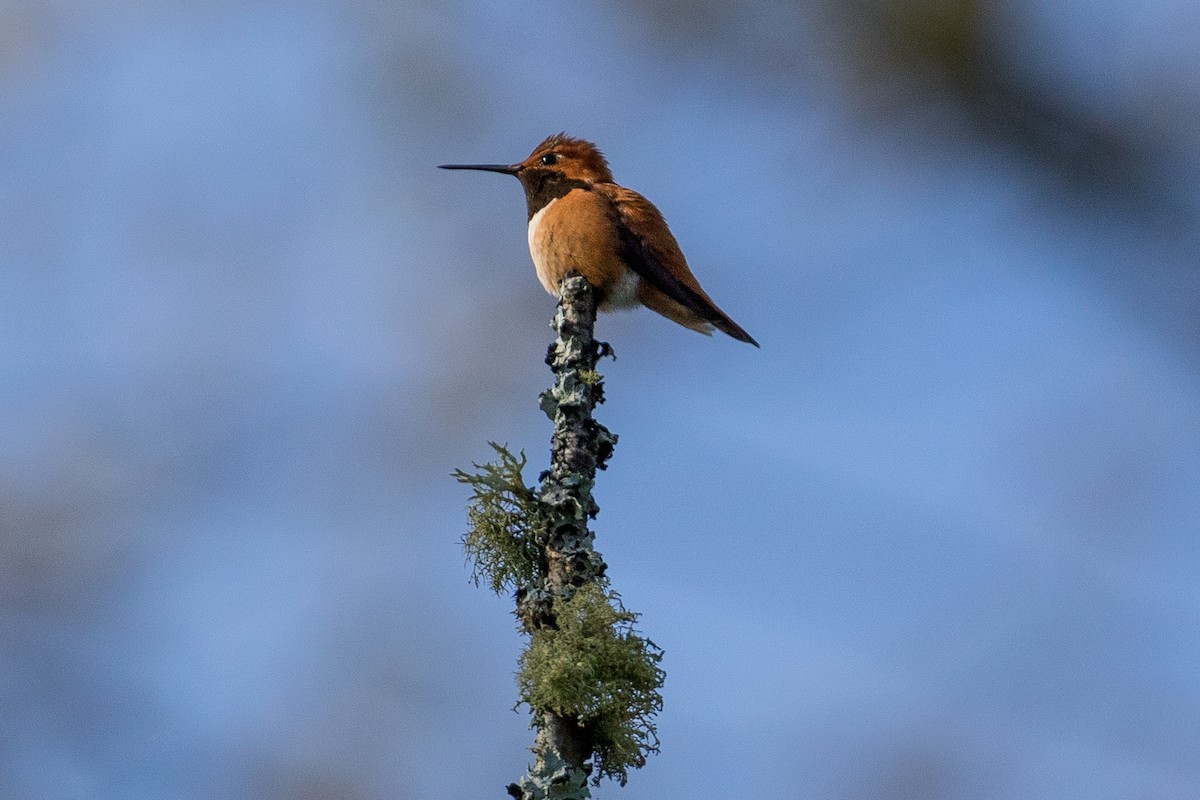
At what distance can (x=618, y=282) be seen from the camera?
16.9 feet

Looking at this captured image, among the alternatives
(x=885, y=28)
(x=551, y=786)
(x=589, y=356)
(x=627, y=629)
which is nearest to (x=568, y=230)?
(x=589, y=356)

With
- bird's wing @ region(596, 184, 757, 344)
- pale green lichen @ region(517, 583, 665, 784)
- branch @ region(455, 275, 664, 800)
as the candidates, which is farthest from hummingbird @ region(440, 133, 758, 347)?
pale green lichen @ region(517, 583, 665, 784)

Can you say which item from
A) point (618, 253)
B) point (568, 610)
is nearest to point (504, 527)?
point (568, 610)

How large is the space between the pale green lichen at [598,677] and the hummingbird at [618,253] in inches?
105

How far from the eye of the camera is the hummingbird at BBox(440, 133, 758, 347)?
5.12 meters

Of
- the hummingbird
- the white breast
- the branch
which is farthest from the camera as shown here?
the white breast

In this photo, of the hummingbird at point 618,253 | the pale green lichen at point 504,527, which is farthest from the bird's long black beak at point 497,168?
the pale green lichen at point 504,527

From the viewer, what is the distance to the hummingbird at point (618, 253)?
512cm

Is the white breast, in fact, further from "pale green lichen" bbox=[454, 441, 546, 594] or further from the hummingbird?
"pale green lichen" bbox=[454, 441, 546, 594]

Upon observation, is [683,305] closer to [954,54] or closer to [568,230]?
[568,230]

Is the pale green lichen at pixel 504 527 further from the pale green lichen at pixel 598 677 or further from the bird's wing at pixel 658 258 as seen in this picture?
the bird's wing at pixel 658 258

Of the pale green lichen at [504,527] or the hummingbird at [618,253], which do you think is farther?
the hummingbird at [618,253]

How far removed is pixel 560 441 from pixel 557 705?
1.93 feet

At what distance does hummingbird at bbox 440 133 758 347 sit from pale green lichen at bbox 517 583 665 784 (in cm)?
267
